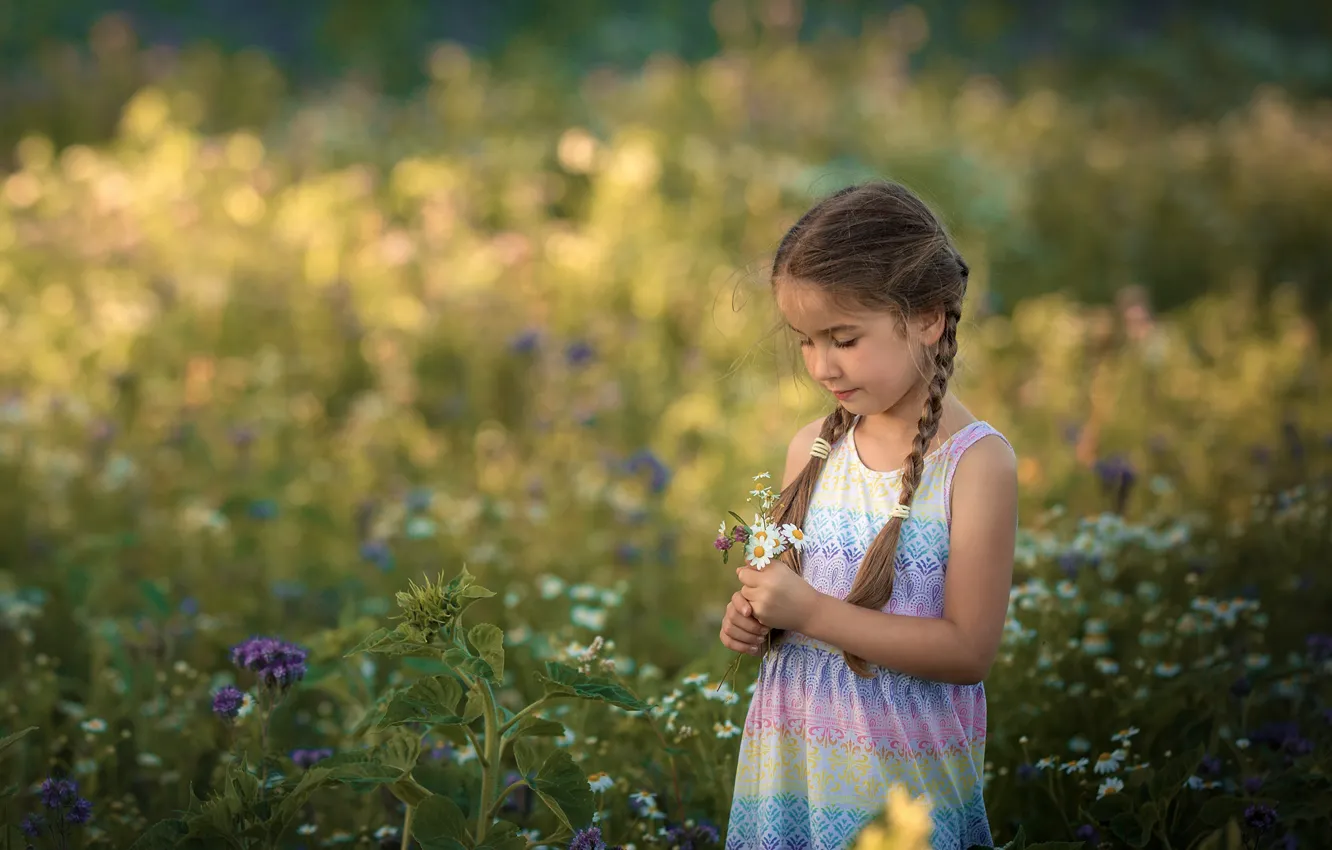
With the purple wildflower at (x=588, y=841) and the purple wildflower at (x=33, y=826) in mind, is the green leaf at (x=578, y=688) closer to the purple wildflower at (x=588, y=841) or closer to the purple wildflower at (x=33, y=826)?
the purple wildflower at (x=588, y=841)

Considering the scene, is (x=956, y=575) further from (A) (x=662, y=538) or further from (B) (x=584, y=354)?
(B) (x=584, y=354)

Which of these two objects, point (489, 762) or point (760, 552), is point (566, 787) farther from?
point (760, 552)

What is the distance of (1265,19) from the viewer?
16.8 metres

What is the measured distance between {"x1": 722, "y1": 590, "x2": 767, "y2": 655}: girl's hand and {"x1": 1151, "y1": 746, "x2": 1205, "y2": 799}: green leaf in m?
0.70

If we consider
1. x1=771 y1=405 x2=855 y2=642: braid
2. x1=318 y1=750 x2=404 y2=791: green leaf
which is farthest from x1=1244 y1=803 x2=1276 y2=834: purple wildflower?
x1=318 y1=750 x2=404 y2=791: green leaf

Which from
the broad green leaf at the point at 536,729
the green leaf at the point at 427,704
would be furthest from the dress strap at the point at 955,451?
the green leaf at the point at 427,704

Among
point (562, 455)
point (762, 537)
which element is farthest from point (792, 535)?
point (562, 455)

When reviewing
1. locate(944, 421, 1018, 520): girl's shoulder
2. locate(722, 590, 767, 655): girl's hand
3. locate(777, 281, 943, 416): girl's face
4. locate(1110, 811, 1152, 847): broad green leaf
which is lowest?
locate(1110, 811, 1152, 847): broad green leaf

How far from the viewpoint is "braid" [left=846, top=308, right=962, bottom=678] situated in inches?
75.5

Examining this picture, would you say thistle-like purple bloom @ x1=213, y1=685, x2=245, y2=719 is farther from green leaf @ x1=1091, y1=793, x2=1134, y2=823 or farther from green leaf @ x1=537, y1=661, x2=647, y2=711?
green leaf @ x1=1091, y1=793, x2=1134, y2=823

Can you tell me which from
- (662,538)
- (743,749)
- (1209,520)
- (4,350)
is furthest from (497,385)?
(743,749)

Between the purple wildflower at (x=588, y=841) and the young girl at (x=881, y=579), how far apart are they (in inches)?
8.7

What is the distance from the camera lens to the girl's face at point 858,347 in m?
1.92

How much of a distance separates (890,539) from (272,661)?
99 centimetres
